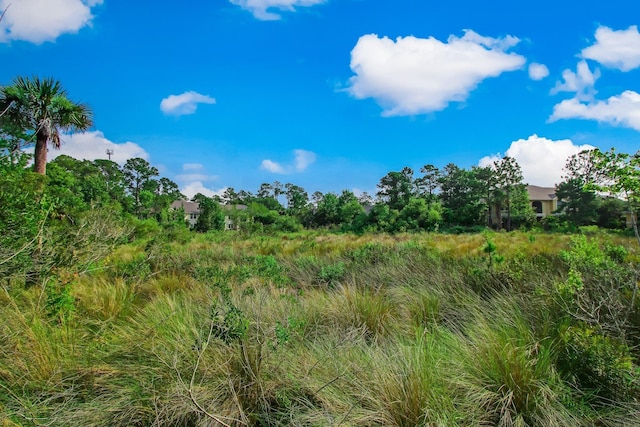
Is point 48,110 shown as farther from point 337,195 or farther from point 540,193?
point 540,193

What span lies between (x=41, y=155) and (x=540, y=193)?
63.3 metres

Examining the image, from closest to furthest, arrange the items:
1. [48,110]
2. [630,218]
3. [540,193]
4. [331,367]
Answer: [331,367] → [630,218] → [48,110] → [540,193]

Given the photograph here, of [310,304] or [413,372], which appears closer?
[413,372]

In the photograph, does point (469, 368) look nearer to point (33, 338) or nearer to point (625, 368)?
point (625, 368)

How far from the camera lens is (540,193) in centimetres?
5706

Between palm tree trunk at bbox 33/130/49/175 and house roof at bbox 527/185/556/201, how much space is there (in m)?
58.8

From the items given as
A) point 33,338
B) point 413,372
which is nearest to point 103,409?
point 33,338

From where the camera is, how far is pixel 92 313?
4.16 metres

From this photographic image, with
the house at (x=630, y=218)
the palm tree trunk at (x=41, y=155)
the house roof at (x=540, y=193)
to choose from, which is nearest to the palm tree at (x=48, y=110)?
the palm tree trunk at (x=41, y=155)

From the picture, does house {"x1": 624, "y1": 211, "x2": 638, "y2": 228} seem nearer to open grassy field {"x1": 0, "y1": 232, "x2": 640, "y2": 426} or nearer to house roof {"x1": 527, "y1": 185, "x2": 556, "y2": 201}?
open grassy field {"x1": 0, "y1": 232, "x2": 640, "y2": 426}

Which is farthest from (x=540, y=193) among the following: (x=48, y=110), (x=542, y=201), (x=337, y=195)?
(x=48, y=110)

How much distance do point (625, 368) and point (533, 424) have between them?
0.80 metres

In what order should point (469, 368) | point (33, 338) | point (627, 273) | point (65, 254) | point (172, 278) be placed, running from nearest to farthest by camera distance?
point (469, 368) → point (33, 338) → point (627, 273) → point (65, 254) → point (172, 278)

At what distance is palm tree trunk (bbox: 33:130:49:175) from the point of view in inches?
450
